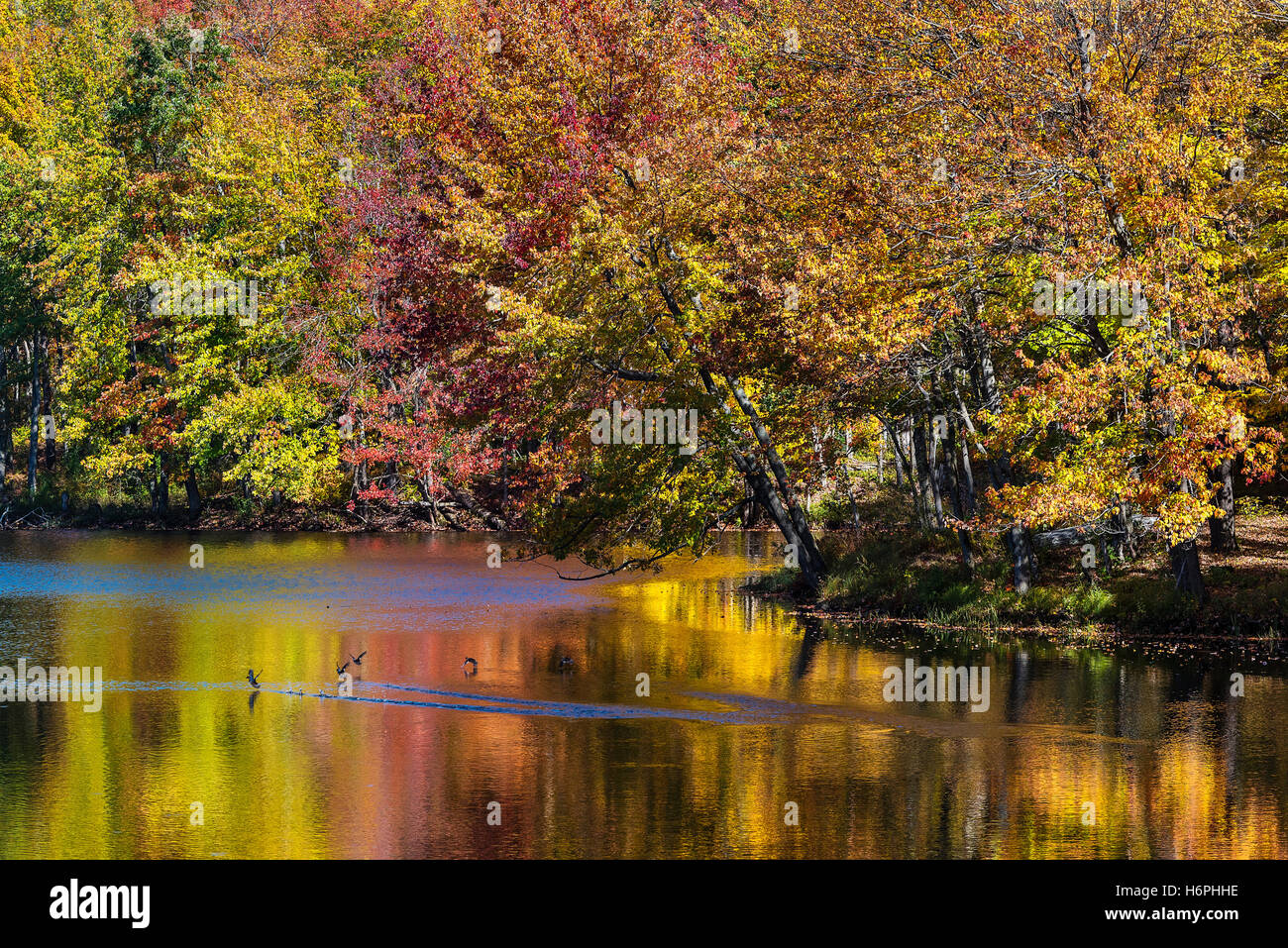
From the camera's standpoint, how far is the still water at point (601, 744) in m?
14.0

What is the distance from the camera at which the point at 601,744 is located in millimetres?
18297

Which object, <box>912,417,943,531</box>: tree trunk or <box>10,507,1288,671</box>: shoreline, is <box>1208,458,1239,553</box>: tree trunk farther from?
<box>912,417,943,531</box>: tree trunk

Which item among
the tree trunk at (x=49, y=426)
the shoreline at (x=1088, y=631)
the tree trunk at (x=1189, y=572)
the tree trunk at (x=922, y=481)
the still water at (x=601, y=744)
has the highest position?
the tree trunk at (x=49, y=426)

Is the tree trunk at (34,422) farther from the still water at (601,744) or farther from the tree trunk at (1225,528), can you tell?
the tree trunk at (1225,528)

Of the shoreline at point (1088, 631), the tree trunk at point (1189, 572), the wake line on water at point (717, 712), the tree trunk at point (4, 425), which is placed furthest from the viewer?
the tree trunk at point (4, 425)

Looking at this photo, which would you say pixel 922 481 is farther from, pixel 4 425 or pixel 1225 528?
pixel 4 425

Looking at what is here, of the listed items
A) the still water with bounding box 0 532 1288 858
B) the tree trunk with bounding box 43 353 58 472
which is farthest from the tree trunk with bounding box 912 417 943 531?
the tree trunk with bounding box 43 353 58 472

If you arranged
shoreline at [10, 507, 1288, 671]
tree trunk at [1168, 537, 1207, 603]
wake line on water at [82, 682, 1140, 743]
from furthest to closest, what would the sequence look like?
1. tree trunk at [1168, 537, 1207, 603]
2. shoreline at [10, 507, 1288, 671]
3. wake line on water at [82, 682, 1140, 743]

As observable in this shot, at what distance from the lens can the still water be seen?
14.0 meters

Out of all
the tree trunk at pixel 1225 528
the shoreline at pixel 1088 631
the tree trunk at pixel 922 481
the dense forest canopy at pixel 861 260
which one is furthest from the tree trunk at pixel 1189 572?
the tree trunk at pixel 922 481

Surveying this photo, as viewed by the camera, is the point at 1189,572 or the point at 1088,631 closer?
the point at 1189,572

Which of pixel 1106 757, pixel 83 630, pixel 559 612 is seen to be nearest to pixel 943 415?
pixel 559 612

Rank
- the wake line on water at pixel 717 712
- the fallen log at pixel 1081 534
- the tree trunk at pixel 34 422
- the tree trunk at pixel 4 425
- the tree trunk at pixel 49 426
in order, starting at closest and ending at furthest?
the wake line on water at pixel 717 712, the fallen log at pixel 1081 534, the tree trunk at pixel 34 422, the tree trunk at pixel 4 425, the tree trunk at pixel 49 426

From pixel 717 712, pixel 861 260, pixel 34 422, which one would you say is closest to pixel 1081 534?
pixel 861 260
